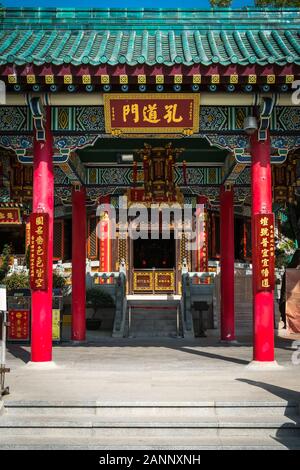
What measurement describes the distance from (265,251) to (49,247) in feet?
13.4

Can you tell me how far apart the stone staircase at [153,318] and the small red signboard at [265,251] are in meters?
7.10

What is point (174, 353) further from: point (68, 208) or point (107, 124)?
point (68, 208)

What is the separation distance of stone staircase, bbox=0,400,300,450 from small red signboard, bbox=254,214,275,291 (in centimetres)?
318

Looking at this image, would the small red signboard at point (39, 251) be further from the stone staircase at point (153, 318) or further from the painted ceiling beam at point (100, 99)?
the stone staircase at point (153, 318)

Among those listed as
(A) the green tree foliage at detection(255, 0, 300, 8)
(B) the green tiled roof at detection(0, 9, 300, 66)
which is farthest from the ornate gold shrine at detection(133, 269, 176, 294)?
(B) the green tiled roof at detection(0, 9, 300, 66)

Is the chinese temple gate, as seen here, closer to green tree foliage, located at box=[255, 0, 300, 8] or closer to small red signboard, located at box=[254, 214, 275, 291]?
small red signboard, located at box=[254, 214, 275, 291]

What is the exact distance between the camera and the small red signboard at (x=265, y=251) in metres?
9.69

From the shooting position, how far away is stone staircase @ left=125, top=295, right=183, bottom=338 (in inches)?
666

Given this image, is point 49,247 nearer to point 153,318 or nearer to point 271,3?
point 153,318

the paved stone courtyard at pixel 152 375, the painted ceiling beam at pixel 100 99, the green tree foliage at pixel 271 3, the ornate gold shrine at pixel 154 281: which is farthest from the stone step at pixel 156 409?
the ornate gold shrine at pixel 154 281

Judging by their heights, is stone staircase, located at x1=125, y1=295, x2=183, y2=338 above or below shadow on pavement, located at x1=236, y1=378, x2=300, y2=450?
below

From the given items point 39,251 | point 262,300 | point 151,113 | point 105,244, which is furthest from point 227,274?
point 105,244
